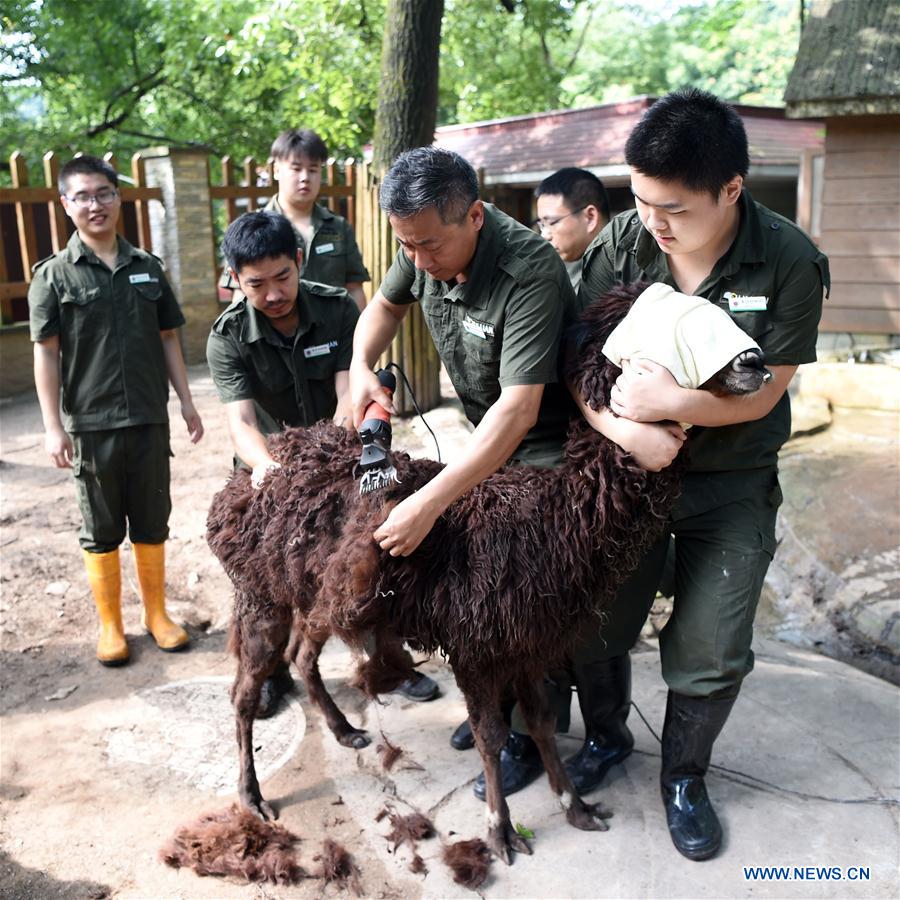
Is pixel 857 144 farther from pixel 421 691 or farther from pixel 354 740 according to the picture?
pixel 354 740

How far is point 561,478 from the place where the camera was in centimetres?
272

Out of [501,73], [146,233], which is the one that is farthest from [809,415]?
[501,73]

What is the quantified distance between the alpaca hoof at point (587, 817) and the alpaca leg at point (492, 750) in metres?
0.21

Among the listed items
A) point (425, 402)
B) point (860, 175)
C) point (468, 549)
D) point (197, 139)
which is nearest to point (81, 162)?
point (468, 549)

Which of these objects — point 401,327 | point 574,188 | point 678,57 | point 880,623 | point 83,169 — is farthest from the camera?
point 678,57

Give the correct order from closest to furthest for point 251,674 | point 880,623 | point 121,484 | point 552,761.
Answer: point 552,761 < point 251,674 < point 121,484 < point 880,623

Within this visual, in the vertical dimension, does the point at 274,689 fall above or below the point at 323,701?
below

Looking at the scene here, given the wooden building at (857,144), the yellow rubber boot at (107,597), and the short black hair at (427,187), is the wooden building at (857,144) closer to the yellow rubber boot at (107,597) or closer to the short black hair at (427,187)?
the short black hair at (427,187)

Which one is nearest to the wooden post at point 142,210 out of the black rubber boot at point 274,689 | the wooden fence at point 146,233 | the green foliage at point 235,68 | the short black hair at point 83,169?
the wooden fence at point 146,233

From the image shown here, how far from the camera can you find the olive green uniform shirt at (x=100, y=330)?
4.32 meters

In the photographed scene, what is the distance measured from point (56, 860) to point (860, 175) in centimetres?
952

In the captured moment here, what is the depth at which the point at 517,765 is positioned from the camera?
11.1ft

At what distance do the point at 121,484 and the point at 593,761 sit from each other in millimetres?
2739

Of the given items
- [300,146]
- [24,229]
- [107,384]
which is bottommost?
[107,384]
